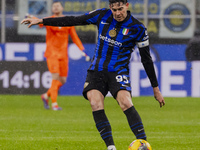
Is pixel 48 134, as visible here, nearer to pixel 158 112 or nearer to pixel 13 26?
pixel 158 112

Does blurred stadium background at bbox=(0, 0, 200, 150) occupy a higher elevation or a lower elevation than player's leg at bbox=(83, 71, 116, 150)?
lower

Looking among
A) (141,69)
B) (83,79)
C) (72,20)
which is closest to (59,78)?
(83,79)

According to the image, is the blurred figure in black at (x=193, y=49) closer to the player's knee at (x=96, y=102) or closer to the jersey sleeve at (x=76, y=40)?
the jersey sleeve at (x=76, y=40)

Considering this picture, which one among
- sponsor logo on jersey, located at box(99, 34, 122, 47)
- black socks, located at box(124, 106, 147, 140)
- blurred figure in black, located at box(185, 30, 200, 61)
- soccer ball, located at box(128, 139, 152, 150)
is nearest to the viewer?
soccer ball, located at box(128, 139, 152, 150)

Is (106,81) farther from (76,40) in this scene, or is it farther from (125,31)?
(76,40)

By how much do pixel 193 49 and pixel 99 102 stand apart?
10032 mm

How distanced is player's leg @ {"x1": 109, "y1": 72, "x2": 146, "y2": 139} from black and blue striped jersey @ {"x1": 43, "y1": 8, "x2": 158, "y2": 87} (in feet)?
0.31

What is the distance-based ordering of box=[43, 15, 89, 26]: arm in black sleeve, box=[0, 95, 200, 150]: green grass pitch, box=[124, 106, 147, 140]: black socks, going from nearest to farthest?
box=[124, 106, 147, 140]: black socks → box=[43, 15, 89, 26]: arm in black sleeve → box=[0, 95, 200, 150]: green grass pitch

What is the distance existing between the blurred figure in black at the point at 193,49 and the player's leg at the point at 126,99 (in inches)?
375

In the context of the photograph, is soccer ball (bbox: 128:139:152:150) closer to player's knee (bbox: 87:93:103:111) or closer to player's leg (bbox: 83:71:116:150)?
player's leg (bbox: 83:71:116:150)

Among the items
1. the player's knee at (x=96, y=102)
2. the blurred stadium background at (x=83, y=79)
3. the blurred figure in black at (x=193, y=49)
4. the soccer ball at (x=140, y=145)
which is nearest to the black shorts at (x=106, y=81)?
the player's knee at (x=96, y=102)

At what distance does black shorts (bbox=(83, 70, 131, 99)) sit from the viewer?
552cm

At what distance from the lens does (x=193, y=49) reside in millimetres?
15148

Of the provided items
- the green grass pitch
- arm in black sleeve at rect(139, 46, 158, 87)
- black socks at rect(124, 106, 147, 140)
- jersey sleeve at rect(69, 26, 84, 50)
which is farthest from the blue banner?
black socks at rect(124, 106, 147, 140)
